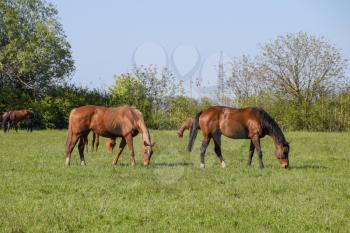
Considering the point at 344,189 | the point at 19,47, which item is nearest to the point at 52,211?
the point at 344,189

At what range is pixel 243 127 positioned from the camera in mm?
17000

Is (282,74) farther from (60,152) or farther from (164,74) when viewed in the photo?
(60,152)

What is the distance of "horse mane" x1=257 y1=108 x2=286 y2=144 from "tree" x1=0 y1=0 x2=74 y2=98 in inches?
1254

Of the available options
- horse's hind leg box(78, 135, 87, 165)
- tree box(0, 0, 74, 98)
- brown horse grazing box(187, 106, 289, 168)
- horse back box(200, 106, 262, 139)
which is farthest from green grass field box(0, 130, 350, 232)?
tree box(0, 0, 74, 98)

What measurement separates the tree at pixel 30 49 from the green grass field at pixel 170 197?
29.2 meters

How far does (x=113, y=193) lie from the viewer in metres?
11.3

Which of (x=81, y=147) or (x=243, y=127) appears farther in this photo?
(x=81, y=147)

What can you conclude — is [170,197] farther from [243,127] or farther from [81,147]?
[81,147]

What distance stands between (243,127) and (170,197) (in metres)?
6.59

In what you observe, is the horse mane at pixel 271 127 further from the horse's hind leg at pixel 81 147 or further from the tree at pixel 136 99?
the tree at pixel 136 99

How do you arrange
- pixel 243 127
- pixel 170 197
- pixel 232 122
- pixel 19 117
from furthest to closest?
pixel 19 117, pixel 232 122, pixel 243 127, pixel 170 197

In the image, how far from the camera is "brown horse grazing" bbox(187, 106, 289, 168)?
16.3 m

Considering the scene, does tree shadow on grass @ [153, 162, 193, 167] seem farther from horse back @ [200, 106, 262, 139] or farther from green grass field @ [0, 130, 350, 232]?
horse back @ [200, 106, 262, 139]

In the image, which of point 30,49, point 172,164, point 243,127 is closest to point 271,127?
point 243,127
